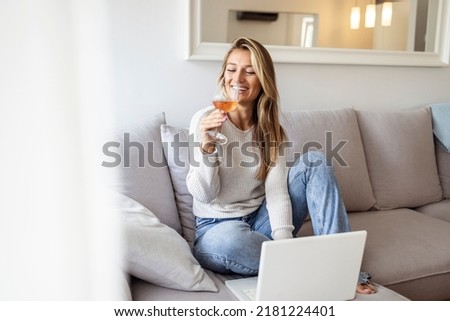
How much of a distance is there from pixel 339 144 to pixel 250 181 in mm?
607

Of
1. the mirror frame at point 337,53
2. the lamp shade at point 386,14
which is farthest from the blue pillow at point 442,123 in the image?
the lamp shade at point 386,14

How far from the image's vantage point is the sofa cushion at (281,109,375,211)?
1.92 metres

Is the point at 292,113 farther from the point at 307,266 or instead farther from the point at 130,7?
the point at 307,266

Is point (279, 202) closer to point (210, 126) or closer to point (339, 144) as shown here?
point (210, 126)

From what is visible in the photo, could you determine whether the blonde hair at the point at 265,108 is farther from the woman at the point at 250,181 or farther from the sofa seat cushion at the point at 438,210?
the sofa seat cushion at the point at 438,210

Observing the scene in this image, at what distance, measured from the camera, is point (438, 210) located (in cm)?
207

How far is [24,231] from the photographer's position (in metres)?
0.50

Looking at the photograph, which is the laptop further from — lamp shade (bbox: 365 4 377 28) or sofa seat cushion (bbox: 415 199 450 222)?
lamp shade (bbox: 365 4 377 28)

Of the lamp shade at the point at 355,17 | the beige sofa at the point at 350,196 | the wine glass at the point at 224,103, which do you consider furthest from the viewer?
the lamp shade at the point at 355,17

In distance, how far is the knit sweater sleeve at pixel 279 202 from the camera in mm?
1448

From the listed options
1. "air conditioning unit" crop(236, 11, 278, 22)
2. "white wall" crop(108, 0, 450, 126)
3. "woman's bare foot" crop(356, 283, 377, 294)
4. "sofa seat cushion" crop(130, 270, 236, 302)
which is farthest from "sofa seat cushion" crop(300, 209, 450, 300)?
"air conditioning unit" crop(236, 11, 278, 22)

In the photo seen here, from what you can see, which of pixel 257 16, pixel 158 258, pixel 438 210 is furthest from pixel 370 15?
pixel 158 258

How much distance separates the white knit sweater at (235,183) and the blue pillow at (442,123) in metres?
1.03

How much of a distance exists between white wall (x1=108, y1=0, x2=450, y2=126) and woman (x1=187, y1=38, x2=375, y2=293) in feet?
1.39
